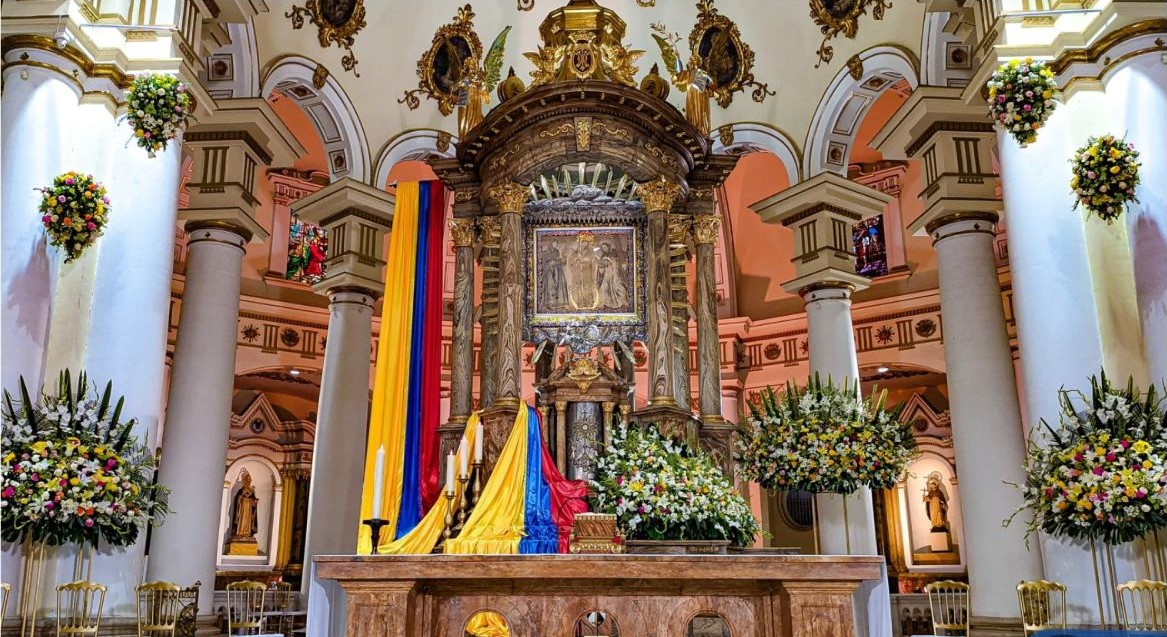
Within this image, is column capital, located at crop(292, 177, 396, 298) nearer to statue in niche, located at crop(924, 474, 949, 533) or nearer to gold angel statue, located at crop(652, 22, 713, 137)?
gold angel statue, located at crop(652, 22, 713, 137)

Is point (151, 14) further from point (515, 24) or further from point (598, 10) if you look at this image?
point (515, 24)

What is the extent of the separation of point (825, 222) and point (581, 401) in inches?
175

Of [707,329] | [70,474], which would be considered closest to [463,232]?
[707,329]

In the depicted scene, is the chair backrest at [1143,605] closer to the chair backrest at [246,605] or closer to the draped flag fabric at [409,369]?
the draped flag fabric at [409,369]

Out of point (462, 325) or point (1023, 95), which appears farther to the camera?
point (462, 325)

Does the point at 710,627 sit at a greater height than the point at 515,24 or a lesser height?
lesser

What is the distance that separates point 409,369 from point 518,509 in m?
2.79

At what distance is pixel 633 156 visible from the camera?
9.45 m

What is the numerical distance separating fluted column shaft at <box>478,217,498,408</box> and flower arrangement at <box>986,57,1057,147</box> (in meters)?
4.85

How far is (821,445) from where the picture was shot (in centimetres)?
879

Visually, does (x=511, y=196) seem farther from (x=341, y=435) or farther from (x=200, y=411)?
(x=200, y=411)

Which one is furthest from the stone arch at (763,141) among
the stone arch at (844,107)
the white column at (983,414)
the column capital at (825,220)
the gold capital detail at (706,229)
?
the gold capital detail at (706,229)

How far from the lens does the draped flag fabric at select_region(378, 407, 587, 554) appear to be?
7.10 meters

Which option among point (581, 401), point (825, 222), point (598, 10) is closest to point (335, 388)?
point (581, 401)
